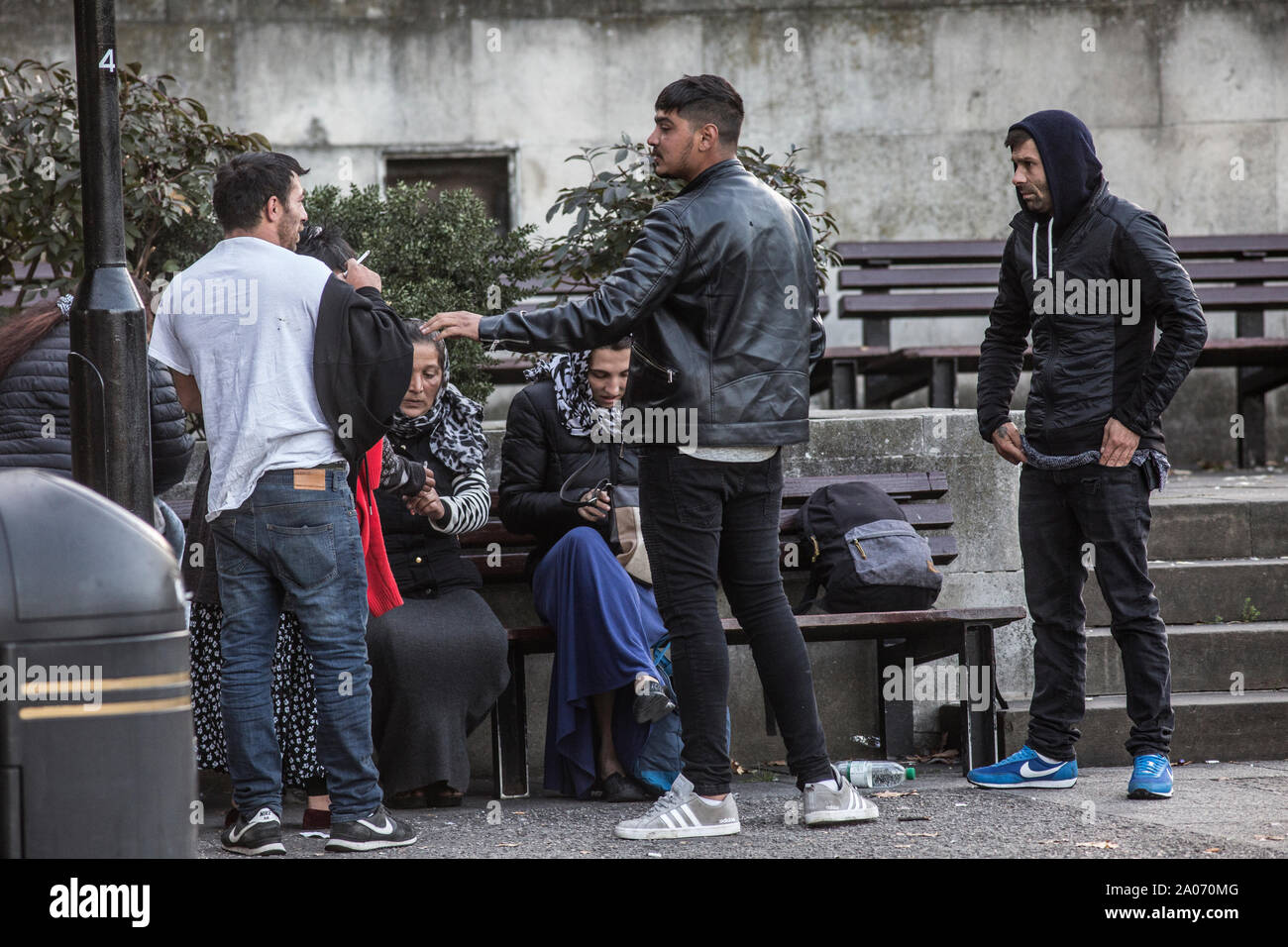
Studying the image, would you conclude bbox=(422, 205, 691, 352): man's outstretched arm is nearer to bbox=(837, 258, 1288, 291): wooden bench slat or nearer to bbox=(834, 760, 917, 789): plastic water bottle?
bbox=(834, 760, 917, 789): plastic water bottle

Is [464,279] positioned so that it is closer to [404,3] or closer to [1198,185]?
[404,3]

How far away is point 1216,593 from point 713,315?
2922 mm

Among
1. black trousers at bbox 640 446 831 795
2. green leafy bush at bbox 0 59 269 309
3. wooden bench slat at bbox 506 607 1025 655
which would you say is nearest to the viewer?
black trousers at bbox 640 446 831 795

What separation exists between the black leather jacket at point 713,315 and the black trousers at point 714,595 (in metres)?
0.15

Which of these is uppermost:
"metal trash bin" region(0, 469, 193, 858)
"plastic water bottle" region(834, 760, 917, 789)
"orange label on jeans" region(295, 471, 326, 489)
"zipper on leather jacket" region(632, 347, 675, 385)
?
"zipper on leather jacket" region(632, 347, 675, 385)

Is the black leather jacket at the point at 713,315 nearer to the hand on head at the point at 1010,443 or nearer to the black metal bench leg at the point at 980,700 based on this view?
the hand on head at the point at 1010,443

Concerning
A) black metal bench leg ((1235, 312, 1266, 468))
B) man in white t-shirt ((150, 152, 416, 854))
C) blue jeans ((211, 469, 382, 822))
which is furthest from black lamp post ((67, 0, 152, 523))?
black metal bench leg ((1235, 312, 1266, 468))

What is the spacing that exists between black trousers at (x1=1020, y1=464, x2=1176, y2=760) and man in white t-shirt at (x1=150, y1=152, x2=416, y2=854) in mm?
2141

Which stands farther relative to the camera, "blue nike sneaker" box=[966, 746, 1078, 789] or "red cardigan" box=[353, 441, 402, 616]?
"blue nike sneaker" box=[966, 746, 1078, 789]

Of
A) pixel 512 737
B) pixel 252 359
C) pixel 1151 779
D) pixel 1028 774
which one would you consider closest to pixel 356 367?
pixel 252 359

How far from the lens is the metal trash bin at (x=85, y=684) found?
2123 mm

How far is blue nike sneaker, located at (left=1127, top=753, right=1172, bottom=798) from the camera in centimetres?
461

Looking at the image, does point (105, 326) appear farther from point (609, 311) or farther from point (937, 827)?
point (937, 827)
